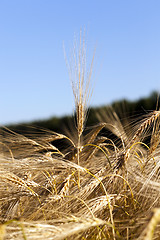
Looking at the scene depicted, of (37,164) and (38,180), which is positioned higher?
(37,164)

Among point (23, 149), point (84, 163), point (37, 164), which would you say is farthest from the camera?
point (23, 149)

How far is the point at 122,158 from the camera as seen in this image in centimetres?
130

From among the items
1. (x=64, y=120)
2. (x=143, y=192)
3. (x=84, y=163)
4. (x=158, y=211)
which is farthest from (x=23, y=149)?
(x=64, y=120)

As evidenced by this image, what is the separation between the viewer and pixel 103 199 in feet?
3.55

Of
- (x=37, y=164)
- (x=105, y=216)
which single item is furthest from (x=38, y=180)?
(x=105, y=216)

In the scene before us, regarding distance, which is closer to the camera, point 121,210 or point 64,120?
point 121,210

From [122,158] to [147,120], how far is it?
0.28 metres

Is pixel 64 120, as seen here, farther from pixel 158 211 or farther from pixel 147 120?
pixel 158 211

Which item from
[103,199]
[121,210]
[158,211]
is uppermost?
[158,211]

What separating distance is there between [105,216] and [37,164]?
0.33m

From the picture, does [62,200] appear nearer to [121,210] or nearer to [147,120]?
[121,210]

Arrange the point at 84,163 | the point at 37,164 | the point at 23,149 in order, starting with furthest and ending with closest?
the point at 23,149, the point at 84,163, the point at 37,164

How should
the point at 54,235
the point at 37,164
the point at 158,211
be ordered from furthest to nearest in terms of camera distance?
the point at 37,164
the point at 54,235
the point at 158,211

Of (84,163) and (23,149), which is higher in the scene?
(23,149)
